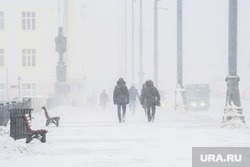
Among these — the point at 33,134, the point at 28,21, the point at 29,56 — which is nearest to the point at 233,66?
the point at 33,134

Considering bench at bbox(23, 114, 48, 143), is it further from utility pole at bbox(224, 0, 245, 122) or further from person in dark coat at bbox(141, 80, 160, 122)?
person in dark coat at bbox(141, 80, 160, 122)

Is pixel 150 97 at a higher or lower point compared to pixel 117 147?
higher

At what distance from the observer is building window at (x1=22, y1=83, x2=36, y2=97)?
58500mm

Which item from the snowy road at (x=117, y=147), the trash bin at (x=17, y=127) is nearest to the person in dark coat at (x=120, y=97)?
the snowy road at (x=117, y=147)

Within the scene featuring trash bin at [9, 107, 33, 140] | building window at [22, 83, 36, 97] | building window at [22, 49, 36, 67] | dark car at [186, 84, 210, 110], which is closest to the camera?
trash bin at [9, 107, 33, 140]

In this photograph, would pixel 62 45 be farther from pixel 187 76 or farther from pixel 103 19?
pixel 103 19

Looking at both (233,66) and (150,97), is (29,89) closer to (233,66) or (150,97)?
(150,97)

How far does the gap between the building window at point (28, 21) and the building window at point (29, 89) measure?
→ 5.48 m

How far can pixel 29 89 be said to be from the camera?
5872 cm

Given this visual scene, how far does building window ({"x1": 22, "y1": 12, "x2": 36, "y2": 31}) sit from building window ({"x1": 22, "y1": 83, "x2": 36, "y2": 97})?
216 inches

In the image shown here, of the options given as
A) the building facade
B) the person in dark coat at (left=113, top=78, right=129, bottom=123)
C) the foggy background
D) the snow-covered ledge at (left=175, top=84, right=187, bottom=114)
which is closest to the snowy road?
the person in dark coat at (left=113, top=78, right=129, bottom=123)

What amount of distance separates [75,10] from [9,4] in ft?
57.7

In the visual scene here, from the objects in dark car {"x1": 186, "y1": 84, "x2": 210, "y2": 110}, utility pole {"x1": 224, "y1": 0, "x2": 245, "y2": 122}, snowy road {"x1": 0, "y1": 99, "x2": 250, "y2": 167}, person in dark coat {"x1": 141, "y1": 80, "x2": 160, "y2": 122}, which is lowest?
dark car {"x1": 186, "y1": 84, "x2": 210, "y2": 110}

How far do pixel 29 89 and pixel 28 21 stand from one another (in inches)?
264
